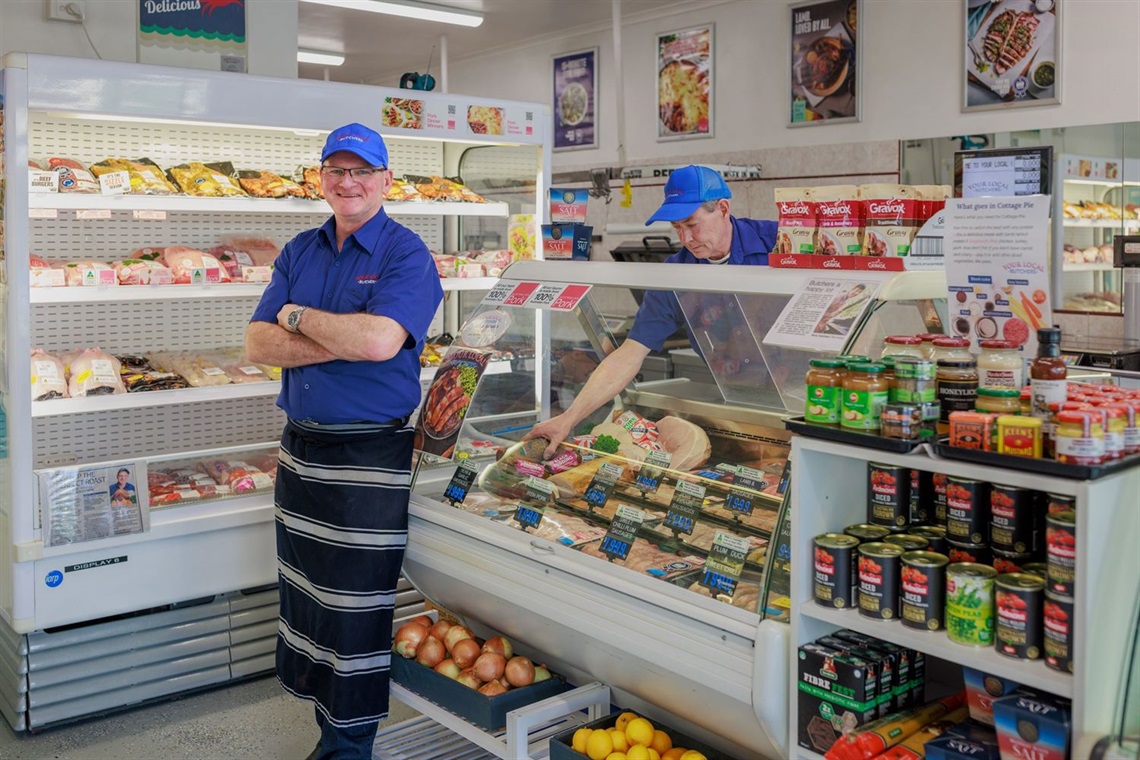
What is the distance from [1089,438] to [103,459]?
391 centimetres

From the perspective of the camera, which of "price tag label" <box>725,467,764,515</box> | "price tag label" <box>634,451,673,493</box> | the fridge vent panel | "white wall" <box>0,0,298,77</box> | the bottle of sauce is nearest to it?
the bottle of sauce

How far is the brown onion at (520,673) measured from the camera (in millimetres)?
2957

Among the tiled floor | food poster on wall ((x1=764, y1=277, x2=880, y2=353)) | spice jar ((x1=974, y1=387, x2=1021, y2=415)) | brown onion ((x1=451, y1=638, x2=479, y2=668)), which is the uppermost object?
food poster on wall ((x1=764, y1=277, x2=880, y2=353))

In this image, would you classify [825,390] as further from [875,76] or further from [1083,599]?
[875,76]

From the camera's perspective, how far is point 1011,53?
5.79 metres

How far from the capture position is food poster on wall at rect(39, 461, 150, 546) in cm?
380

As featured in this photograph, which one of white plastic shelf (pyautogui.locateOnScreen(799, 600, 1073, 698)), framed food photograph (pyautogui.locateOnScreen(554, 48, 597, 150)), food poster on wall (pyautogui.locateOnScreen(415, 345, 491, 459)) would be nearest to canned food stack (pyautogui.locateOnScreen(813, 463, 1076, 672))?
white plastic shelf (pyautogui.locateOnScreen(799, 600, 1073, 698))

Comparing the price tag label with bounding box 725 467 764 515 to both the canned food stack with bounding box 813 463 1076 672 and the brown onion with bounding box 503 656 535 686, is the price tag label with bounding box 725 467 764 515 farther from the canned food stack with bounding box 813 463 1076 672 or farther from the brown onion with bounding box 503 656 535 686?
the brown onion with bounding box 503 656 535 686

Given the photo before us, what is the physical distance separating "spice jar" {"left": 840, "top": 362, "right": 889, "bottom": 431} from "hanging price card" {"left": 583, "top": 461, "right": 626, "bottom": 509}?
0.98 m

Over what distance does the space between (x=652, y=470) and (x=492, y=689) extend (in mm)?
735

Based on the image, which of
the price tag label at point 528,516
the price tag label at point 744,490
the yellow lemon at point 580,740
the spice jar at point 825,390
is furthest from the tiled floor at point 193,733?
the spice jar at point 825,390

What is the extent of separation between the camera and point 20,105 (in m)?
3.56

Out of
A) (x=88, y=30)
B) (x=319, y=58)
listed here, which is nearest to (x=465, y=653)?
(x=88, y=30)

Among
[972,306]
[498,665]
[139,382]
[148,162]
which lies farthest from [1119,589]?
[148,162]
